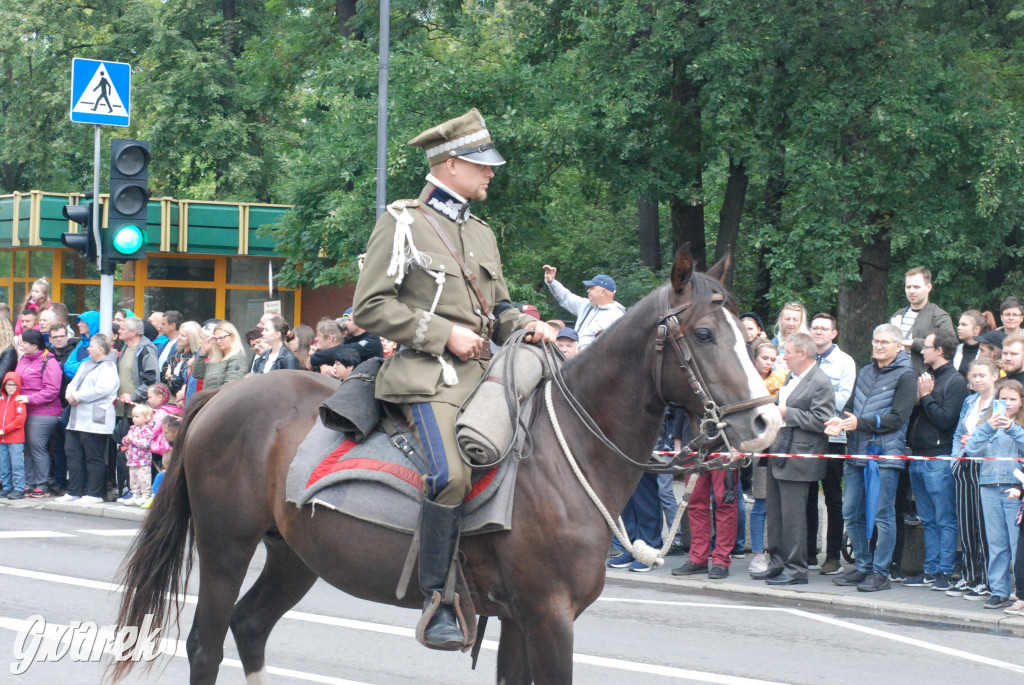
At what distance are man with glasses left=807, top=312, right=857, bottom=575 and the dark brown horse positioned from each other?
21.3 ft

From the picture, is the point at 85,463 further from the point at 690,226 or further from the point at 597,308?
the point at 690,226

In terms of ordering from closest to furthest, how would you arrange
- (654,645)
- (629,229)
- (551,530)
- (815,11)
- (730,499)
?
1. (551,530)
2. (654,645)
3. (730,499)
4. (815,11)
5. (629,229)

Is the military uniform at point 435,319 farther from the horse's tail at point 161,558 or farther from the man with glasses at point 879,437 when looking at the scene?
A: the man with glasses at point 879,437

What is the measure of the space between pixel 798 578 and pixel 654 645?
10.5ft

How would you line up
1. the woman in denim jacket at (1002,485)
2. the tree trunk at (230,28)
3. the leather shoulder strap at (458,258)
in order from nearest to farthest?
the leather shoulder strap at (458,258) → the woman in denim jacket at (1002,485) → the tree trunk at (230,28)

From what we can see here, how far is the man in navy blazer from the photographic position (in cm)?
1064

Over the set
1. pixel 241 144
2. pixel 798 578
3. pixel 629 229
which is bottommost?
pixel 798 578

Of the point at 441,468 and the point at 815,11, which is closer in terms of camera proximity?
the point at 441,468

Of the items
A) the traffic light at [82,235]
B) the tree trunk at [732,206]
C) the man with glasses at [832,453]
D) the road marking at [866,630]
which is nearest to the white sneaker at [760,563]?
the man with glasses at [832,453]

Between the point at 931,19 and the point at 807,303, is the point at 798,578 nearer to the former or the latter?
the point at 807,303

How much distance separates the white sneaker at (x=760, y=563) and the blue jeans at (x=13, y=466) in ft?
32.2

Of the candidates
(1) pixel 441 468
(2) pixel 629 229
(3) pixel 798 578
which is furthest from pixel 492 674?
(2) pixel 629 229

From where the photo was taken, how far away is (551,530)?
15.7 ft

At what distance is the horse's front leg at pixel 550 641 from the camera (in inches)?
184
